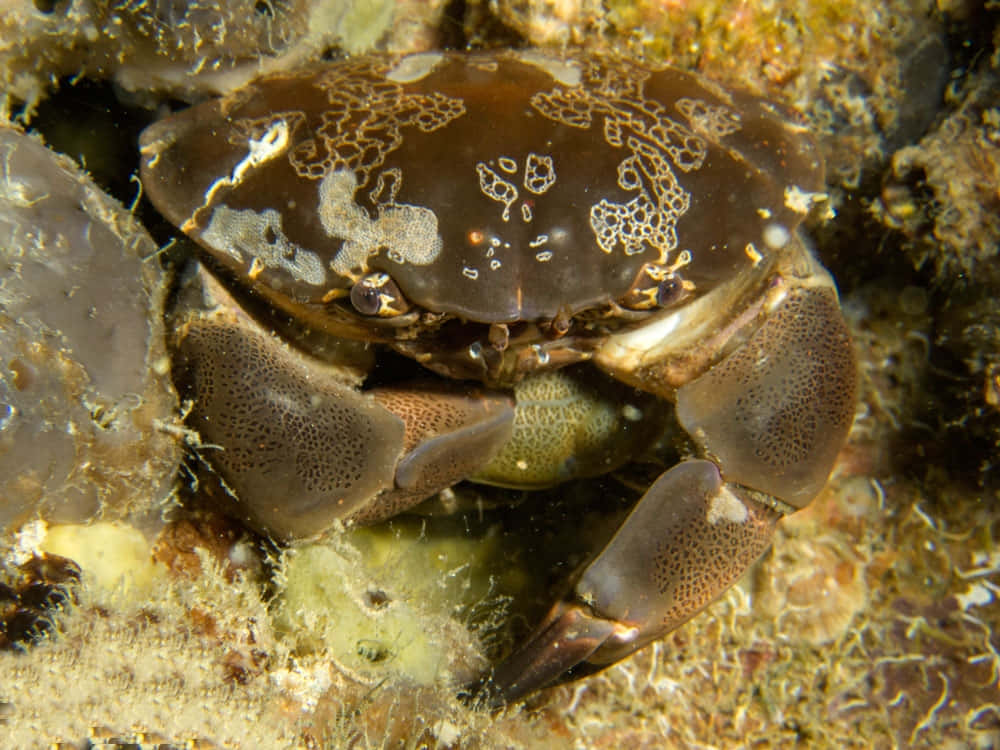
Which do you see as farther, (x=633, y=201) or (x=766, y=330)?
(x=766, y=330)

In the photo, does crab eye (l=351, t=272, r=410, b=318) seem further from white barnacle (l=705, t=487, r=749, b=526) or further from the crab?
white barnacle (l=705, t=487, r=749, b=526)

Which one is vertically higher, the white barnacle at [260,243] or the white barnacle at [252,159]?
the white barnacle at [252,159]

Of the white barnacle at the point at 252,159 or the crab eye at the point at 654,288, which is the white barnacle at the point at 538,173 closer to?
the crab eye at the point at 654,288

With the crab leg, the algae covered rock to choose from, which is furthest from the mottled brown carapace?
the crab leg

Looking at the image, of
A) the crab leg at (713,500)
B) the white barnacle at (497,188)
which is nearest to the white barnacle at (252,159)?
the white barnacle at (497,188)

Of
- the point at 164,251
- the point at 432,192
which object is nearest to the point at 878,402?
the point at 432,192

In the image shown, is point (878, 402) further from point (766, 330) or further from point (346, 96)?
point (346, 96)

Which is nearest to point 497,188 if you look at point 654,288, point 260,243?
point 654,288
